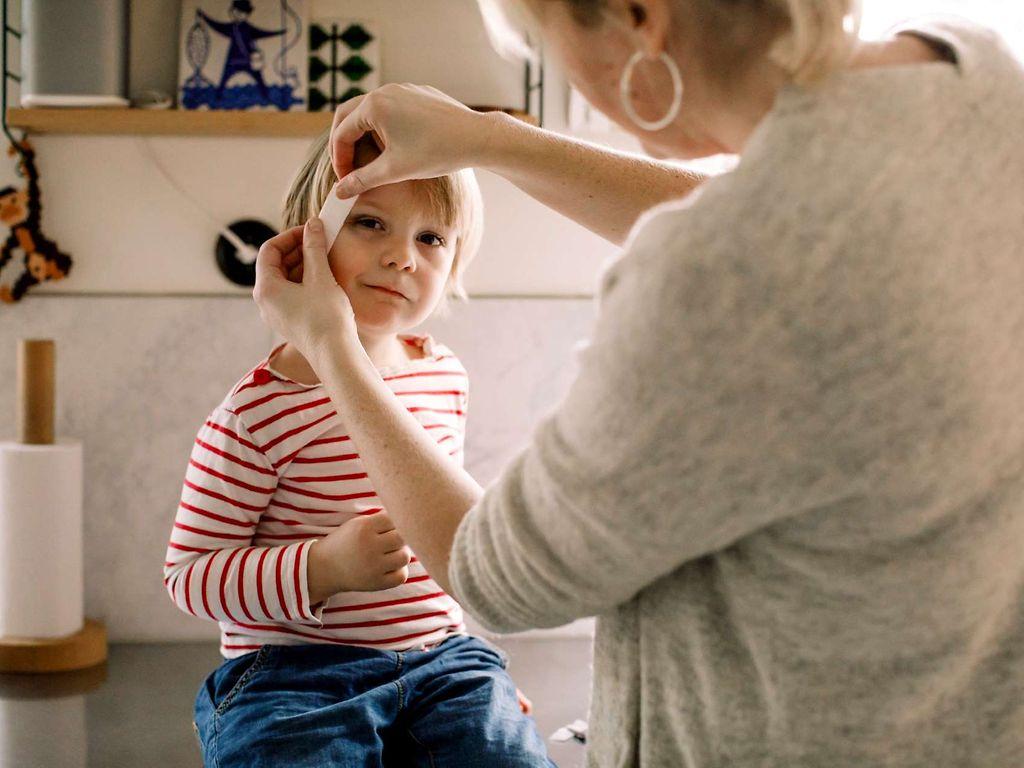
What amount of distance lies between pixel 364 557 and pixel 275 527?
176mm

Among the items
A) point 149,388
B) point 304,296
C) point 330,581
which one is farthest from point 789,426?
point 149,388

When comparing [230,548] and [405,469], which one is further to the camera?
[230,548]

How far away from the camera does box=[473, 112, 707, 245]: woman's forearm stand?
876 mm

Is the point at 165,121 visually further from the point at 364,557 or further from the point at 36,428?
the point at 364,557

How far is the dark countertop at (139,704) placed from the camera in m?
1.23

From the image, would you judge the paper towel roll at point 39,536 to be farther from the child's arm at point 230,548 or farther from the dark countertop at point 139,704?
the child's arm at point 230,548

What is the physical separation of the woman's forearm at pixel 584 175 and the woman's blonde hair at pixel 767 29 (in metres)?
0.27

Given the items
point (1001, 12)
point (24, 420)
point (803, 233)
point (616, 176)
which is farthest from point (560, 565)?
point (1001, 12)

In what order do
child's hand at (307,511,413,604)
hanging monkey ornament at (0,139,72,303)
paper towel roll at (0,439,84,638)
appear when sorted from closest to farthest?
1. child's hand at (307,511,413,604)
2. paper towel roll at (0,439,84,638)
3. hanging monkey ornament at (0,139,72,303)

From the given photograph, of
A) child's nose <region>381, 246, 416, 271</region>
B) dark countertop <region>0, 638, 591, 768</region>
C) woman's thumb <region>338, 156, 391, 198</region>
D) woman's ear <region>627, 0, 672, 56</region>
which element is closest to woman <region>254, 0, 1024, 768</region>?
woman's ear <region>627, 0, 672, 56</region>

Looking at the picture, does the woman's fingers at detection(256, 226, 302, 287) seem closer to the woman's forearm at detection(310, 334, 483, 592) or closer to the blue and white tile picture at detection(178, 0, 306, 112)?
the woman's forearm at detection(310, 334, 483, 592)

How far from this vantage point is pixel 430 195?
1.04 metres

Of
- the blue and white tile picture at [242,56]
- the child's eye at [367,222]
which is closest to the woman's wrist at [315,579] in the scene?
the child's eye at [367,222]

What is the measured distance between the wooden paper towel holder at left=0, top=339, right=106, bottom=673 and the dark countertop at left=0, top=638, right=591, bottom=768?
0.02 m
